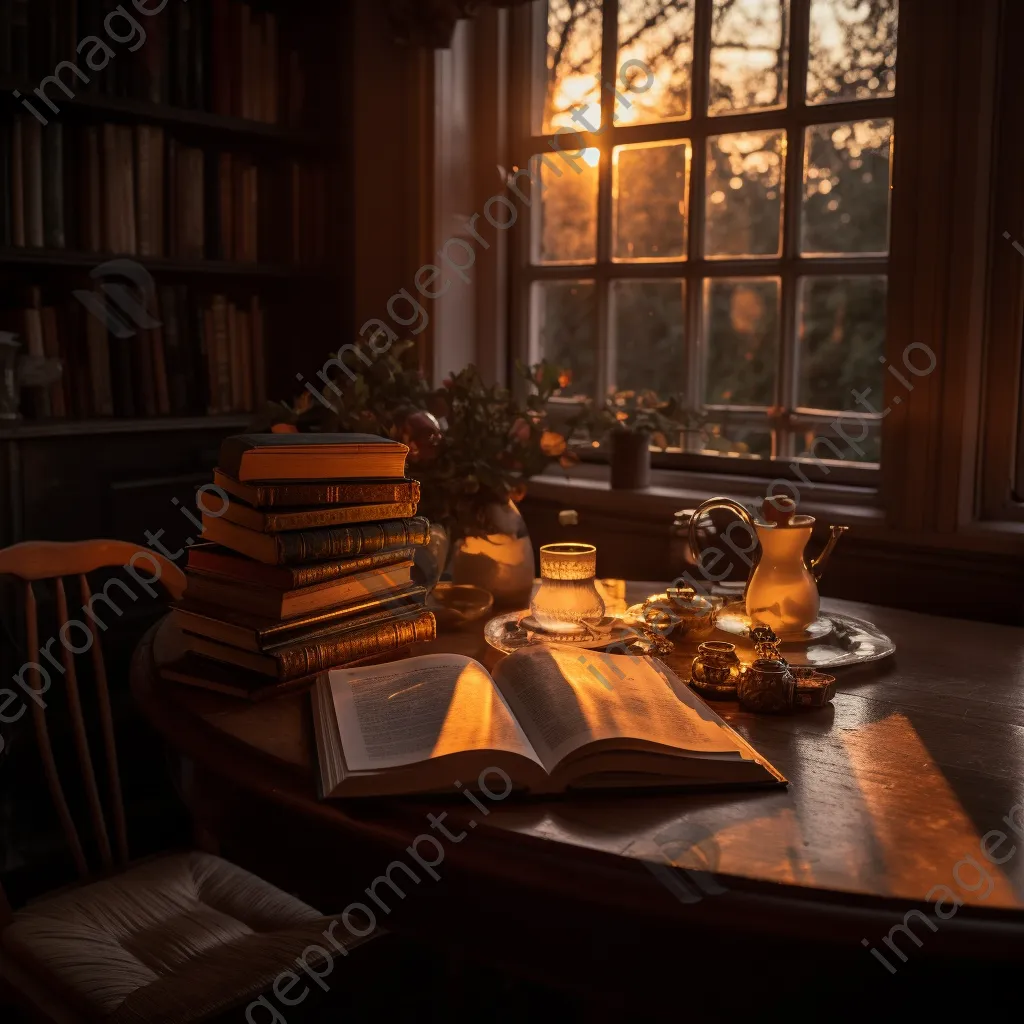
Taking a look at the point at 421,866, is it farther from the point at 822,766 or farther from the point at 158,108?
the point at 158,108

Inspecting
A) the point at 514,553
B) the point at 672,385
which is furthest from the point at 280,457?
the point at 672,385

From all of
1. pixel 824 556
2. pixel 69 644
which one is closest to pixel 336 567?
pixel 69 644

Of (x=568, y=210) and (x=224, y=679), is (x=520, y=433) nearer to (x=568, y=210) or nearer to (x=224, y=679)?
(x=224, y=679)

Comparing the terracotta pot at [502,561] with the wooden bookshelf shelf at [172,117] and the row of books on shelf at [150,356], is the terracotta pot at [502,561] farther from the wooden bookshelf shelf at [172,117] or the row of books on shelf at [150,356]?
the wooden bookshelf shelf at [172,117]

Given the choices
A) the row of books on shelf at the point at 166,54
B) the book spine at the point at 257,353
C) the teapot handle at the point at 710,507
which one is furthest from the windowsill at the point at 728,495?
the row of books on shelf at the point at 166,54

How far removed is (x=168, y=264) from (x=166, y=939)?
1.58 metres

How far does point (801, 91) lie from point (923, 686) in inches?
55.6

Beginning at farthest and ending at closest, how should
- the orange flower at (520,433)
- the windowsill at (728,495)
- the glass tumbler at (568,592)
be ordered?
1. the windowsill at (728,495)
2. the orange flower at (520,433)
3. the glass tumbler at (568,592)

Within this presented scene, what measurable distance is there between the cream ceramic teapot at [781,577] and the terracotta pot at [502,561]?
0.35 meters

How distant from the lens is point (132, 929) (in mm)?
1297

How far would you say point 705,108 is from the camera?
7.55ft

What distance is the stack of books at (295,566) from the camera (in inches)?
46.9

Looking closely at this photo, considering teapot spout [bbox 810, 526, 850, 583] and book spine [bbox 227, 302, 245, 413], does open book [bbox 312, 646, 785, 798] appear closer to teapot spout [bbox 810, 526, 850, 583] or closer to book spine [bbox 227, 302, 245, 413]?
teapot spout [bbox 810, 526, 850, 583]

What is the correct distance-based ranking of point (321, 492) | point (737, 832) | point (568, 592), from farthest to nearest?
point (568, 592) → point (321, 492) → point (737, 832)
